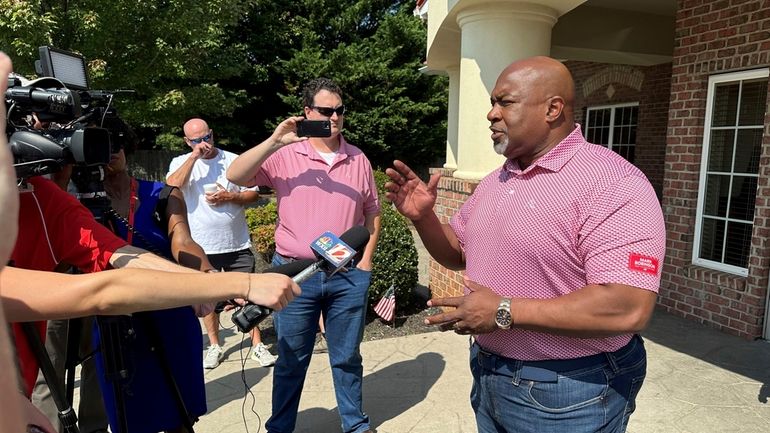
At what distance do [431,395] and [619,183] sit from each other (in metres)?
2.66

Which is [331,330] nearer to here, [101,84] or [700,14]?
[700,14]

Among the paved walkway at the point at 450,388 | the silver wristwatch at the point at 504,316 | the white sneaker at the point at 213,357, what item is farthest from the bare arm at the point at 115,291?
the white sneaker at the point at 213,357

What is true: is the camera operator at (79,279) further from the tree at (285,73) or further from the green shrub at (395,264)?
the tree at (285,73)

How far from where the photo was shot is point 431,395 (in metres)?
3.84

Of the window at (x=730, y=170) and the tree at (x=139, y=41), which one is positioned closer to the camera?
the window at (x=730, y=170)

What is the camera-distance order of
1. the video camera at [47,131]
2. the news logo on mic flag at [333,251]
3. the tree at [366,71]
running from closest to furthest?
the video camera at [47,131] < the news logo on mic flag at [333,251] < the tree at [366,71]

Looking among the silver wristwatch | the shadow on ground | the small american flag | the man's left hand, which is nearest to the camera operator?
the man's left hand

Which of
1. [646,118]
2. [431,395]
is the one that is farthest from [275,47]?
[431,395]

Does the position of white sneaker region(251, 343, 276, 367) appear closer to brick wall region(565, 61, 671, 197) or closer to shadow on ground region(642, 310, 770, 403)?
shadow on ground region(642, 310, 770, 403)

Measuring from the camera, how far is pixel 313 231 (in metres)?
3.01

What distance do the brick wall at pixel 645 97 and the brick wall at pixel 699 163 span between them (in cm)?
215

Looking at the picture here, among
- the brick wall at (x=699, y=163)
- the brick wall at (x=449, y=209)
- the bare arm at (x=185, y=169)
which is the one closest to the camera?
the bare arm at (x=185, y=169)

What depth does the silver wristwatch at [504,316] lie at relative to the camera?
1661 millimetres

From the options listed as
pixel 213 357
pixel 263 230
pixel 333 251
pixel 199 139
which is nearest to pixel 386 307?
pixel 213 357
